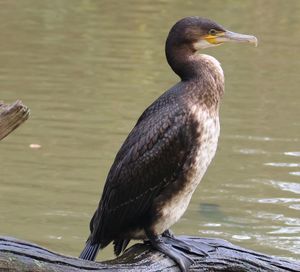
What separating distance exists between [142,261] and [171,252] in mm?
159

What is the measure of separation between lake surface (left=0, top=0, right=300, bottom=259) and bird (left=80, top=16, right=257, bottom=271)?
2835 millimetres

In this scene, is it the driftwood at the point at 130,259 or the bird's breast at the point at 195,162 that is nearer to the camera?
the driftwood at the point at 130,259

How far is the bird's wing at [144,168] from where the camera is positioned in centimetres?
473

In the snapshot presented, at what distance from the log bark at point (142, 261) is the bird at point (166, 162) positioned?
0.26 ft

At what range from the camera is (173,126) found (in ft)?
15.5

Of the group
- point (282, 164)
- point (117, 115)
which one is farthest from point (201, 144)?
point (117, 115)

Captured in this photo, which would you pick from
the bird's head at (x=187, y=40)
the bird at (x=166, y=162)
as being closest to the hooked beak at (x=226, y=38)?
the bird's head at (x=187, y=40)

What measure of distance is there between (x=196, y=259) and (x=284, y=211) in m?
3.87

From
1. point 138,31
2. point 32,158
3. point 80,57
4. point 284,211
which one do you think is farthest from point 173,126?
point 138,31

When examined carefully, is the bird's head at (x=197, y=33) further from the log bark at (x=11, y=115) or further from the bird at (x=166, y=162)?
the log bark at (x=11, y=115)

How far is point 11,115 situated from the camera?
436 cm

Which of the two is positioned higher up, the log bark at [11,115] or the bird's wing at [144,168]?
the log bark at [11,115]

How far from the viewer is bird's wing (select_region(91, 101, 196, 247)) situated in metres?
4.73

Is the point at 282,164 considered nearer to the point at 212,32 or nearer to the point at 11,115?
the point at 212,32
